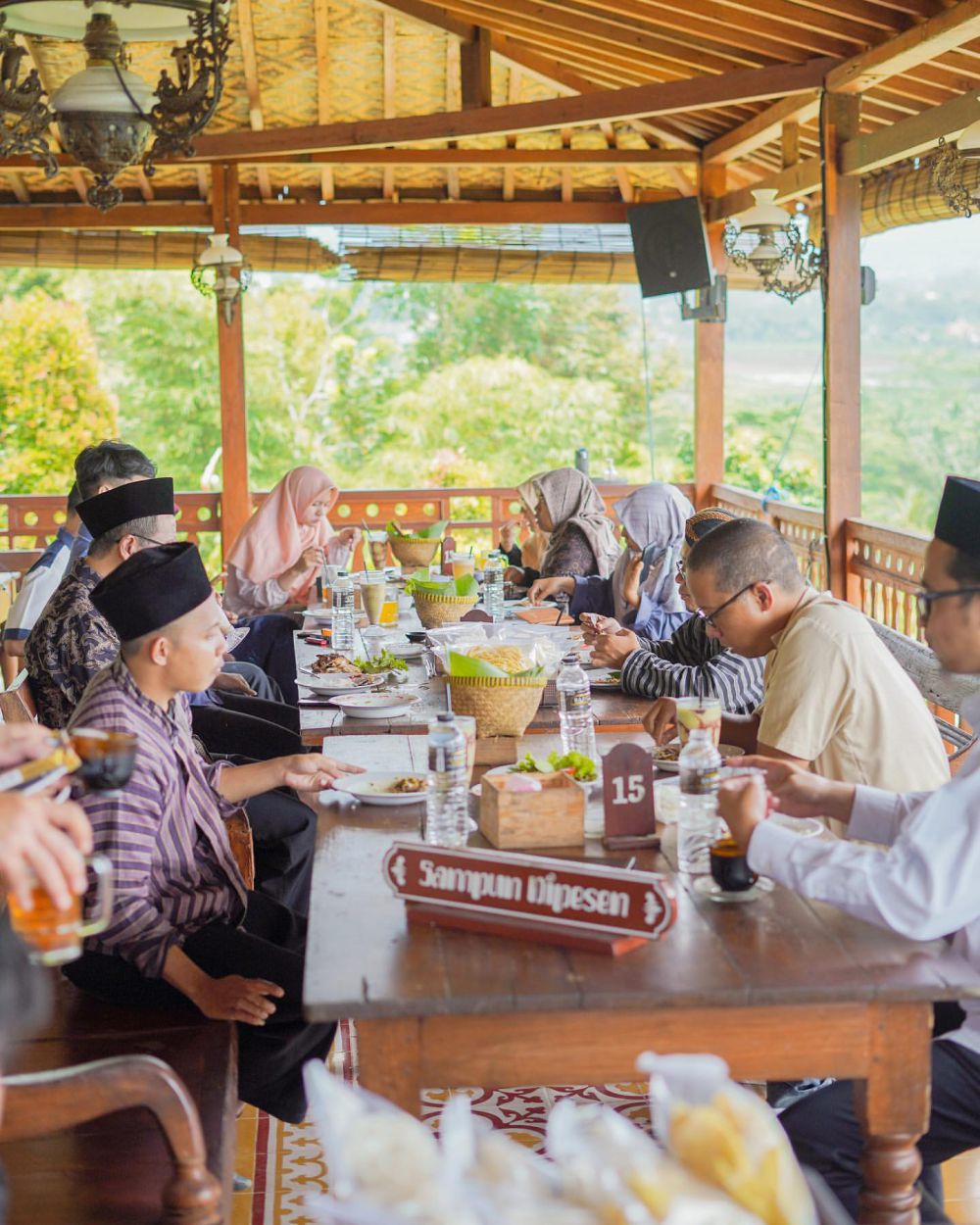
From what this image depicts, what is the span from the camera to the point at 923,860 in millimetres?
1833

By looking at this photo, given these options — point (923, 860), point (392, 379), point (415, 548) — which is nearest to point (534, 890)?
point (923, 860)

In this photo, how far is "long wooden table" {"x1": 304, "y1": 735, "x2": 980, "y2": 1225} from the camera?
166 centimetres

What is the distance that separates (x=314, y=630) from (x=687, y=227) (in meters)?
5.05

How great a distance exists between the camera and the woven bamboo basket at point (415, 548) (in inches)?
245

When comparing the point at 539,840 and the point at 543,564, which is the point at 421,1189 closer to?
the point at 539,840

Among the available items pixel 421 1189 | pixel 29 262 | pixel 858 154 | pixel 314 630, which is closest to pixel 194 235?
pixel 29 262

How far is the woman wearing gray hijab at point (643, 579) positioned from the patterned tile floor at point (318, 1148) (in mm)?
1993

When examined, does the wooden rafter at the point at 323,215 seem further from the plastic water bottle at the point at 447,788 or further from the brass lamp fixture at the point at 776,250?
the plastic water bottle at the point at 447,788

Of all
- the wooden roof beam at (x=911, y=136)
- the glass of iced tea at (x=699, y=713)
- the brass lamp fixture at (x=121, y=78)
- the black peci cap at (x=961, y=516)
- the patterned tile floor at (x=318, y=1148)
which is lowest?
the patterned tile floor at (x=318, y=1148)

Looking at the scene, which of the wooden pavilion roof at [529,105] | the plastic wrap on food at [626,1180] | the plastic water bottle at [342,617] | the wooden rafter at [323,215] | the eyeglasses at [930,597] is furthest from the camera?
the wooden rafter at [323,215]

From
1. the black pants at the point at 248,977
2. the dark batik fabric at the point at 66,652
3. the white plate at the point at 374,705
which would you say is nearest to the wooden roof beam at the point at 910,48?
the white plate at the point at 374,705

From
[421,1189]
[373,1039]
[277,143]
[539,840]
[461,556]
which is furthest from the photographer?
[277,143]

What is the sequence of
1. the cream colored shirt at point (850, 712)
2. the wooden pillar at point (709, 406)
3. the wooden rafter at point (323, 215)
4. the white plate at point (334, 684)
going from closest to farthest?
1. the cream colored shirt at point (850, 712)
2. the white plate at point (334, 684)
3. the wooden pillar at point (709, 406)
4. the wooden rafter at point (323, 215)

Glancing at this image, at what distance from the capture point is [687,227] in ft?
29.0
